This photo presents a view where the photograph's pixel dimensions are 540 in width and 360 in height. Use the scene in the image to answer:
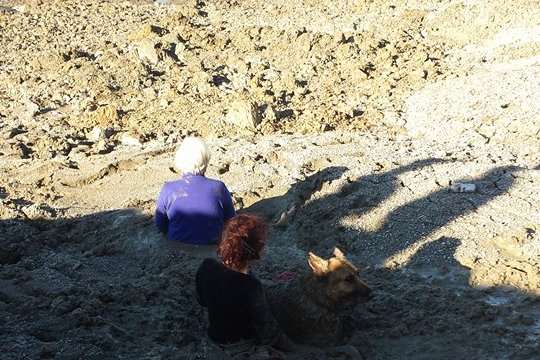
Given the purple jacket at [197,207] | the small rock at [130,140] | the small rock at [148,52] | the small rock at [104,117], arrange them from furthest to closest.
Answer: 1. the small rock at [148,52]
2. the small rock at [104,117]
3. the small rock at [130,140]
4. the purple jacket at [197,207]

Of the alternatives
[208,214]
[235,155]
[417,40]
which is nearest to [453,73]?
[417,40]

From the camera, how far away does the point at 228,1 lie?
1503 cm

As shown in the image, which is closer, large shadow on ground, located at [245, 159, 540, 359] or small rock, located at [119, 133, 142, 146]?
large shadow on ground, located at [245, 159, 540, 359]

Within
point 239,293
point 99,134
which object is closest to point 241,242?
point 239,293

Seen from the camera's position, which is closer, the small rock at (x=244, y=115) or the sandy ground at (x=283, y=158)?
the sandy ground at (x=283, y=158)

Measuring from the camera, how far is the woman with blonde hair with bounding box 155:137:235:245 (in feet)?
16.3

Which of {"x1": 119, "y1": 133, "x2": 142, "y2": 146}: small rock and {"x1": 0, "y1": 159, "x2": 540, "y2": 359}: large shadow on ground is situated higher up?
{"x1": 0, "y1": 159, "x2": 540, "y2": 359}: large shadow on ground

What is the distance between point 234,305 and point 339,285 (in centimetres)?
62

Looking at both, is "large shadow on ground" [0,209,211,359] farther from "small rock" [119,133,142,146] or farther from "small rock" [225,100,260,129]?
"small rock" [225,100,260,129]

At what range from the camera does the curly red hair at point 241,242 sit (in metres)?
3.59

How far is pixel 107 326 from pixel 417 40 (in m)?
8.64

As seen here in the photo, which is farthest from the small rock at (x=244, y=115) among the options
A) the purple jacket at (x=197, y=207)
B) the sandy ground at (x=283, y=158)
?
the purple jacket at (x=197, y=207)

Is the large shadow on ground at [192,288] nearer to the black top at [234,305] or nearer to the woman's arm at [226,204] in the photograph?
the black top at [234,305]

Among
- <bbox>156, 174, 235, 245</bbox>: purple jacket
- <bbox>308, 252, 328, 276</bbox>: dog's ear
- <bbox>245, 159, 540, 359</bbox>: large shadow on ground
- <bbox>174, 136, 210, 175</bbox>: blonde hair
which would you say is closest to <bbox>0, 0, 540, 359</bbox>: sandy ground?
<bbox>245, 159, 540, 359</bbox>: large shadow on ground
